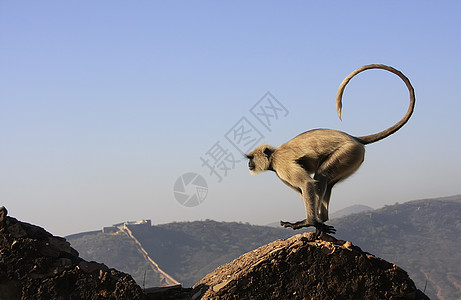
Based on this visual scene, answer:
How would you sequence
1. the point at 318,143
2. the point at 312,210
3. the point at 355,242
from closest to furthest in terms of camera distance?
the point at 312,210
the point at 318,143
the point at 355,242

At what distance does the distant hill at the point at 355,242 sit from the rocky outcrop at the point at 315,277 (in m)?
42.3

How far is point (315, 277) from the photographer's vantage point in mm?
6691

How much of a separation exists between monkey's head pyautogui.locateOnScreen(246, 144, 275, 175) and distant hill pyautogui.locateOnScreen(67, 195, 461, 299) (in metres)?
40.5

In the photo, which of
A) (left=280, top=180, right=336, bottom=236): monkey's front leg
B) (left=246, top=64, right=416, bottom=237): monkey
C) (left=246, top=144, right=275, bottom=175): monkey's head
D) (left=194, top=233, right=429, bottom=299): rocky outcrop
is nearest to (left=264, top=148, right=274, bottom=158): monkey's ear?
(left=246, top=144, right=275, bottom=175): monkey's head

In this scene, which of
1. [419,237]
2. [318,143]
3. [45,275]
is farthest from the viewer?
[419,237]

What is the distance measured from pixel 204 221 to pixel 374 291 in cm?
5966

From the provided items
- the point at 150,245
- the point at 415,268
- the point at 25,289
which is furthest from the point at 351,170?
the point at 150,245

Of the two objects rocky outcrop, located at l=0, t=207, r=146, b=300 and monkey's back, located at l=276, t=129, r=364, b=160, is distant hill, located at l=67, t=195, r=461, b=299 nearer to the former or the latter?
monkey's back, located at l=276, t=129, r=364, b=160

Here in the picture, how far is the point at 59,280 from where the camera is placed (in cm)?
702

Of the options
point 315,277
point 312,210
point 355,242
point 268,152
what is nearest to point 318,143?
point 312,210

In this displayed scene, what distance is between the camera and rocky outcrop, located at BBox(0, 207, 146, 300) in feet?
22.9

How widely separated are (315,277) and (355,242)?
50123 mm

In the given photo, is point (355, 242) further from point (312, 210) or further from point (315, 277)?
point (315, 277)

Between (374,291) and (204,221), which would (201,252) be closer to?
(204,221)
